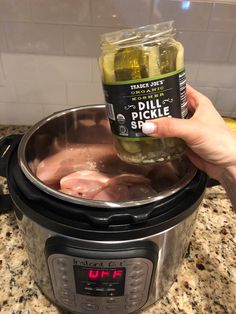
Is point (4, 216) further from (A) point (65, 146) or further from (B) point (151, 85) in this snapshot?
(B) point (151, 85)

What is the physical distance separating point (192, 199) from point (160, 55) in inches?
8.5

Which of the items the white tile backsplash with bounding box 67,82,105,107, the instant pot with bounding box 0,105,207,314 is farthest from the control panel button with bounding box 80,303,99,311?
the white tile backsplash with bounding box 67,82,105,107

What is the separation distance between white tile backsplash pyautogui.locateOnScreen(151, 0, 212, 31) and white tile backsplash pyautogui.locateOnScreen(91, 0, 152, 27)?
24 millimetres

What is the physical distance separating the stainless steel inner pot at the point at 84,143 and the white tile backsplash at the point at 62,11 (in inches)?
9.5

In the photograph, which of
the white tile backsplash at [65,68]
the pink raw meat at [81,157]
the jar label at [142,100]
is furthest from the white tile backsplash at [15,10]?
the jar label at [142,100]

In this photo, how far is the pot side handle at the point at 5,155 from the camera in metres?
0.52

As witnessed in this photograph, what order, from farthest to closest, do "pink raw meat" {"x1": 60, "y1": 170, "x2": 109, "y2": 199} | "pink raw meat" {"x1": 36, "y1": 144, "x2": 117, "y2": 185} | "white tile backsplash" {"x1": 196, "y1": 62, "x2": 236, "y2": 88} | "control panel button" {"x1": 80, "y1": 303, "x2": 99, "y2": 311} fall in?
"white tile backsplash" {"x1": 196, "y1": 62, "x2": 236, "y2": 88} → "pink raw meat" {"x1": 36, "y1": 144, "x2": 117, "y2": 185} → "pink raw meat" {"x1": 60, "y1": 170, "x2": 109, "y2": 199} → "control panel button" {"x1": 80, "y1": 303, "x2": 99, "y2": 311}

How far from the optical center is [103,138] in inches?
29.2

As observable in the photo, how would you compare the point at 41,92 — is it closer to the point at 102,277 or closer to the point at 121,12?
the point at 121,12

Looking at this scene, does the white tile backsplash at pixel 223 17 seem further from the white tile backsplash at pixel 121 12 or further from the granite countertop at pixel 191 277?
the granite countertop at pixel 191 277

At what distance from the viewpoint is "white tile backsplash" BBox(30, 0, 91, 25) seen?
2.35 ft

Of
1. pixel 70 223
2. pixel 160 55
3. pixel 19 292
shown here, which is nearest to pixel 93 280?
pixel 70 223

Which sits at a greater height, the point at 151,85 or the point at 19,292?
the point at 151,85

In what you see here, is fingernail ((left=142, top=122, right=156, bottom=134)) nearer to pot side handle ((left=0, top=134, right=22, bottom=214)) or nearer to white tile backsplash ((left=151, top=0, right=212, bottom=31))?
pot side handle ((left=0, top=134, right=22, bottom=214))
